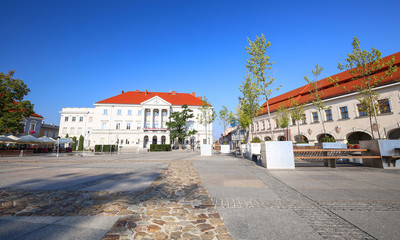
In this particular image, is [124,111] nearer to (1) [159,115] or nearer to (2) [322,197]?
(1) [159,115]

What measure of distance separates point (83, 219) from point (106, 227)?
68 centimetres

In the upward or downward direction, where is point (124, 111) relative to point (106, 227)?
upward

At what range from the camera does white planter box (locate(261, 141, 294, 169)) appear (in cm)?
840

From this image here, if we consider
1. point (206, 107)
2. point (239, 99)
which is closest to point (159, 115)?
point (206, 107)

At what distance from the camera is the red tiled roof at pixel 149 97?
5090 centimetres

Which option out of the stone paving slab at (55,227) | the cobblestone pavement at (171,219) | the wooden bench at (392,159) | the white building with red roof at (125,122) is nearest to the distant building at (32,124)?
the white building with red roof at (125,122)

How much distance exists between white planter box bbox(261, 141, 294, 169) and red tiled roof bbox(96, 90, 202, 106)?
1817 inches

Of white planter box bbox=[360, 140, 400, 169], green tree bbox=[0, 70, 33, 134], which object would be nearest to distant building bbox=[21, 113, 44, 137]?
green tree bbox=[0, 70, 33, 134]

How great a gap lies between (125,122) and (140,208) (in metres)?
50.3

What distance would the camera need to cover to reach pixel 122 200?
12.6 ft

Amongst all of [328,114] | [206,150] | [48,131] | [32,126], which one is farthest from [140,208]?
[48,131]

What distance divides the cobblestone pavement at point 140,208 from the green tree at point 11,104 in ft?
76.8

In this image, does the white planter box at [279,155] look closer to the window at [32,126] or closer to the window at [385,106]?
the window at [385,106]

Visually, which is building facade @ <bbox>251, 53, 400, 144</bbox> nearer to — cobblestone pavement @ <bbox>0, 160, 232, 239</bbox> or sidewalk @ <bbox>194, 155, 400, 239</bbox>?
sidewalk @ <bbox>194, 155, 400, 239</bbox>
